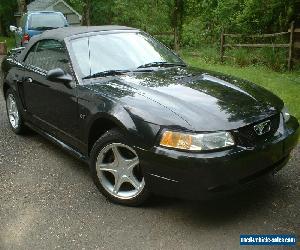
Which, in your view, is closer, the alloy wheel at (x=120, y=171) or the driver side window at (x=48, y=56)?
the alloy wheel at (x=120, y=171)

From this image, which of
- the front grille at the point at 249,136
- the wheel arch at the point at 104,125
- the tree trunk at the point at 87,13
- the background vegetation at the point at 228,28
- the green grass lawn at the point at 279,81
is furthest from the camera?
the tree trunk at the point at 87,13

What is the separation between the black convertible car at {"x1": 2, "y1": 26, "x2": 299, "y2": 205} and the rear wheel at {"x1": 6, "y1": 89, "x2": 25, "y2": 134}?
1.97ft

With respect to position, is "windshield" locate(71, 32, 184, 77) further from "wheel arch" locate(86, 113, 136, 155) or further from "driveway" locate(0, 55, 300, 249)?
"driveway" locate(0, 55, 300, 249)

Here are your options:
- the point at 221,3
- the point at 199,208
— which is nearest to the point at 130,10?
the point at 221,3

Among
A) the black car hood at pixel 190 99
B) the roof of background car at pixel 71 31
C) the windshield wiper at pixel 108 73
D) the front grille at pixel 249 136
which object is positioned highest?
the roof of background car at pixel 71 31

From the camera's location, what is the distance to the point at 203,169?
3.23 meters

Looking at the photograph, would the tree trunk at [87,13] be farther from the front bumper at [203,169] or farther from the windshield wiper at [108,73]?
the front bumper at [203,169]

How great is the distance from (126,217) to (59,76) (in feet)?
5.17

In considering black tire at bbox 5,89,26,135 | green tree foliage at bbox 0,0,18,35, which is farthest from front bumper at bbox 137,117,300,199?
green tree foliage at bbox 0,0,18,35

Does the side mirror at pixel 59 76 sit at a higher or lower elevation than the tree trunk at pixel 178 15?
higher

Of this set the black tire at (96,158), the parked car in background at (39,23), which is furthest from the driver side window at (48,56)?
the parked car in background at (39,23)

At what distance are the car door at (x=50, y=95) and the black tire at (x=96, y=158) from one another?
17.5 inches

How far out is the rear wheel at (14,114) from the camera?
5.91m

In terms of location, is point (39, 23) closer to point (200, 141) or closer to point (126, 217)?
point (126, 217)
